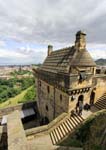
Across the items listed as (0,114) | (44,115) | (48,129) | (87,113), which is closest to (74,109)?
(87,113)

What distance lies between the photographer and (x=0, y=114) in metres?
21.8

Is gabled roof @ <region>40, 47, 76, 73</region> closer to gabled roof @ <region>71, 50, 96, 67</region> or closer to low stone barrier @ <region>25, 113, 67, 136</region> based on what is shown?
gabled roof @ <region>71, 50, 96, 67</region>

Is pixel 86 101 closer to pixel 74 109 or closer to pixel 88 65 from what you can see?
pixel 74 109

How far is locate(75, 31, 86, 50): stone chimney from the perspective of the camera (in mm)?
15219

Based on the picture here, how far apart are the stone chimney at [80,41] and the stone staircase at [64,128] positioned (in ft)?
30.1

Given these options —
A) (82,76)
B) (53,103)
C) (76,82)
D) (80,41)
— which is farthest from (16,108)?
(80,41)

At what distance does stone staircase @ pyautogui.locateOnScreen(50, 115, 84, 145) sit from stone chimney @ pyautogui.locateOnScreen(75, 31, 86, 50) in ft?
30.1

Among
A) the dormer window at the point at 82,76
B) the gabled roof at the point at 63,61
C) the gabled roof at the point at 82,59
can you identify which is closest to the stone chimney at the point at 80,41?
the gabled roof at the point at 82,59

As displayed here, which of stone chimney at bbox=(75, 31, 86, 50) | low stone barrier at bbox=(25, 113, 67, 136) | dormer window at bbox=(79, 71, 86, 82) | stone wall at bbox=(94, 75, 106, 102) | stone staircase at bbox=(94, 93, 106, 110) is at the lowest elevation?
low stone barrier at bbox=(25, 113, 67, 136)

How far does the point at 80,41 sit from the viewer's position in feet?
50.4

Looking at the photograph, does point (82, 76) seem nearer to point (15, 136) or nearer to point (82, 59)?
point (82, 59)

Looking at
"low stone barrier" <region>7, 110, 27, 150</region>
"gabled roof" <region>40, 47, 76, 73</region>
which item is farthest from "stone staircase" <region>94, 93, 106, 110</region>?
"low stone barrier" <region>7, 110, 27, 150</region>

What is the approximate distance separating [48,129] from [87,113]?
5096 mm

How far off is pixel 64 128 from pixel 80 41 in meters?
11.2
